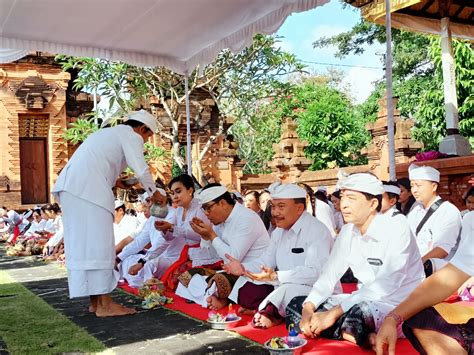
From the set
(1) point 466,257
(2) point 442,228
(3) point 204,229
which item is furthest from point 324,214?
(1) point 466,257

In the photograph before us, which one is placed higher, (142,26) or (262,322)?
(142,26)

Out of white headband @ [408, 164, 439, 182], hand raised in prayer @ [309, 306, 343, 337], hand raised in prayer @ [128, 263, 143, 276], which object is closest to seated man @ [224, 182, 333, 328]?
hand raised in prayer @ [309, 306, 343, 337]

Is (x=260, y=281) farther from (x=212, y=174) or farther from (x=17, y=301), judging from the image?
(x=212, y=174)

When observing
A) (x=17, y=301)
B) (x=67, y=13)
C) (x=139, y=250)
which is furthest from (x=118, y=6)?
(x=17, y=301)

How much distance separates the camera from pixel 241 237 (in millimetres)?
4762

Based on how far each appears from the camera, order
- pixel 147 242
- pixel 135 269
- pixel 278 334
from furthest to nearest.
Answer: pixel 147 242 → pixel 135 269 → pixel 278 334

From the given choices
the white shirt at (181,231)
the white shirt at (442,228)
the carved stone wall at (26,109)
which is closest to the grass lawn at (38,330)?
the white shirt at (181,231)

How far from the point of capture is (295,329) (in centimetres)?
371

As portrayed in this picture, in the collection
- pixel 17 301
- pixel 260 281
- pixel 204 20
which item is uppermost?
pixel 204 20

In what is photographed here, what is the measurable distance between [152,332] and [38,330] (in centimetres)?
96

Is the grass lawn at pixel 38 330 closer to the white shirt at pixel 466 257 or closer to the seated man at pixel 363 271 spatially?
the seated man at pixel 363 271

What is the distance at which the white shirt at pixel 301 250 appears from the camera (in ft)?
13.2

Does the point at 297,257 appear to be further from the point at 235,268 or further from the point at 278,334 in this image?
the point at 278,334

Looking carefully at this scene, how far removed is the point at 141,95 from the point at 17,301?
920cm
